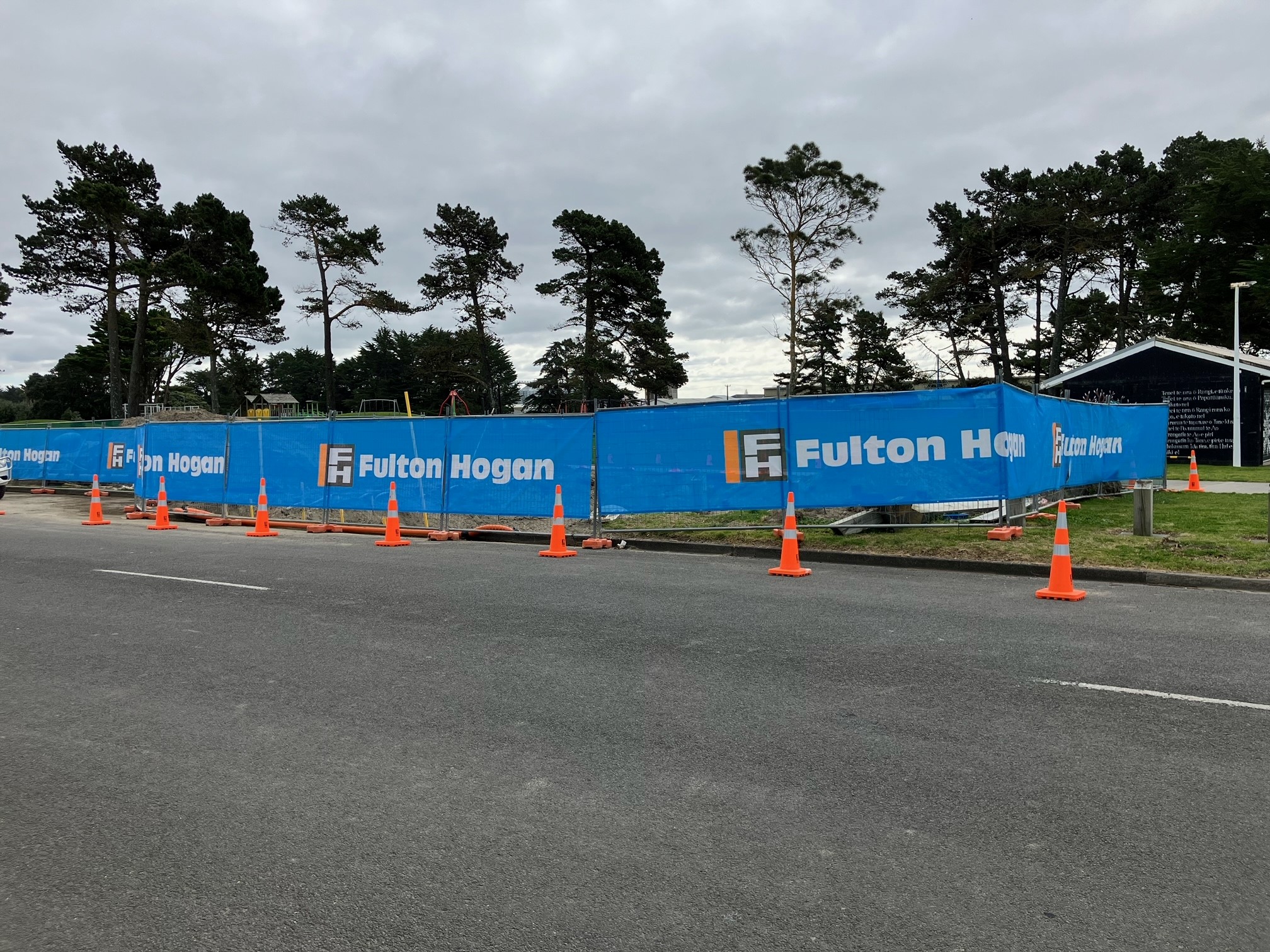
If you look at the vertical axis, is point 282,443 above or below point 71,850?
above

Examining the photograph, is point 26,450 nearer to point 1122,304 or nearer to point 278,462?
point 278,462

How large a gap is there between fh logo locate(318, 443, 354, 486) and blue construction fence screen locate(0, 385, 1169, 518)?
0.03 meters

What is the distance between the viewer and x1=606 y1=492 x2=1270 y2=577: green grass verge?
34.8ft

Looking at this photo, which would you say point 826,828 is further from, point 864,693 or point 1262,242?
point 1262,242

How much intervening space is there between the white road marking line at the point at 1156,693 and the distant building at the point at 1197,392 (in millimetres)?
34430

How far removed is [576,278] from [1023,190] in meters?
29.0

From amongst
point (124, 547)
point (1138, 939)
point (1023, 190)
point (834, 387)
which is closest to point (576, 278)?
point (834, 387)

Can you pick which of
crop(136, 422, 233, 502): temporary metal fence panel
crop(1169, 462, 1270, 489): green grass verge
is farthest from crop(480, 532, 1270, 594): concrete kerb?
crop(1169, 462, 1270, 489): green grass verge

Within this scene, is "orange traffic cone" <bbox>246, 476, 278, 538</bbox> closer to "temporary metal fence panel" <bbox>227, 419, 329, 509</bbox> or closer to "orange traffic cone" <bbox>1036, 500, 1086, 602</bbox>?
"temporary metal fence panel" <bbox>227, 419, 329, 509</bbox>

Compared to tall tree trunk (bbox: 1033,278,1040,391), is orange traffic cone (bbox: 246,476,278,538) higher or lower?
lower

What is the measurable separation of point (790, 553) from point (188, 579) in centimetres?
718

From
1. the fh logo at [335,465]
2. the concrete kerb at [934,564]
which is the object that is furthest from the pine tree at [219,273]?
the concrete kerb at [934,564]

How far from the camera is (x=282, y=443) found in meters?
16.8

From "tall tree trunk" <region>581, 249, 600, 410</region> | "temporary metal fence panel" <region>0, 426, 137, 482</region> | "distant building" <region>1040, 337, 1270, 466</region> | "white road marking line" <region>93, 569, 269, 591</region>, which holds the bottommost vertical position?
"white road marking line" <region>93, 569, 269, 591</region>
